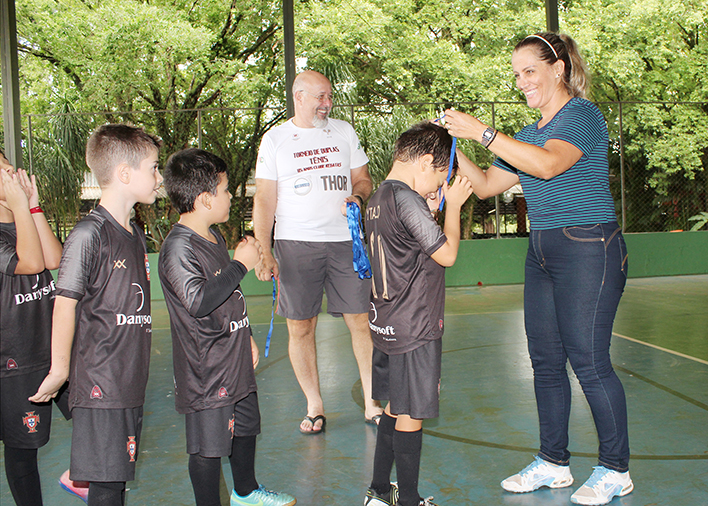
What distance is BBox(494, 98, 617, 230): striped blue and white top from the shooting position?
7.16 ft

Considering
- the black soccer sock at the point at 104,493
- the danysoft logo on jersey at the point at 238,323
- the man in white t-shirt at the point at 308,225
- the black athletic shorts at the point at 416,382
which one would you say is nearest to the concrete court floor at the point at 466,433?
the man in white t-shirt at the point at 308,225

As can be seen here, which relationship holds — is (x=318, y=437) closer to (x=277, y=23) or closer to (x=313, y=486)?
(x=313, y=486)

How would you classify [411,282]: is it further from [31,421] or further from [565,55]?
[31,421]

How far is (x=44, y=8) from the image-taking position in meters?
15.1

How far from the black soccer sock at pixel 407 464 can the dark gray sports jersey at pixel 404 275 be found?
297 millimetres

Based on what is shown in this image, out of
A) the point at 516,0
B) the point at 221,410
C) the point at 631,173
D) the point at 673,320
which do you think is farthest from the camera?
the point at 516,0

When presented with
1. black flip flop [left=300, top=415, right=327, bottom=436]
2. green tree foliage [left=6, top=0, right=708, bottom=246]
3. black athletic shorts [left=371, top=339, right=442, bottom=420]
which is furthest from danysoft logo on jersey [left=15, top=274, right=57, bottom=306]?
green tree foliage [left=6, top=0, right=708, bottom=246]

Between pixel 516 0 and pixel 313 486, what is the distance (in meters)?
16.7

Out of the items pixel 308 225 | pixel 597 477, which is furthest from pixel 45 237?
pixel 597 477

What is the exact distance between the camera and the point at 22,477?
6.72ft

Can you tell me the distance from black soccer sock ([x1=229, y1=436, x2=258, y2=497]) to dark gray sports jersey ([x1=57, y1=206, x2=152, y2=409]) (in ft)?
1.58

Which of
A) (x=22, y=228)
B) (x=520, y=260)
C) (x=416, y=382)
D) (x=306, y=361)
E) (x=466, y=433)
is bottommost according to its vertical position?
(x=466, y=433)

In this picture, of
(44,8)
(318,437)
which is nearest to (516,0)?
(44,8)

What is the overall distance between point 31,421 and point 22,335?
29 cm
